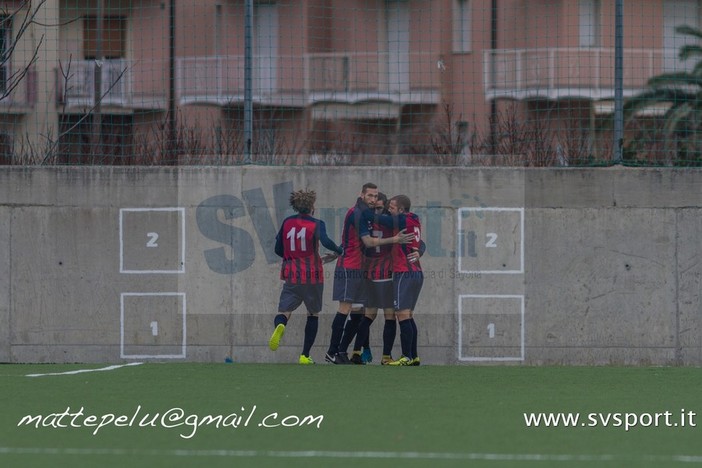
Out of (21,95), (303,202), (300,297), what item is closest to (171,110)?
(303,202)

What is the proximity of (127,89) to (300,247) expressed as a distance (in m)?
3.54

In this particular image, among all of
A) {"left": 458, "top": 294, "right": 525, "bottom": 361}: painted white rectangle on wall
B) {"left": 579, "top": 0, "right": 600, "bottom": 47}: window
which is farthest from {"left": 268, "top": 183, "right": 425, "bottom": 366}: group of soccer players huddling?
{"left": 579, "top": 0, "right": 600, "bottom": 47}: window

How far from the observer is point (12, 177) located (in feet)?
43.4

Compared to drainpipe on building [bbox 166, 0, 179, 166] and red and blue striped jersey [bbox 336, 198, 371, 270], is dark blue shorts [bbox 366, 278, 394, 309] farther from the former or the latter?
drainpipe on building [bbox 166, 0, 179, 166]

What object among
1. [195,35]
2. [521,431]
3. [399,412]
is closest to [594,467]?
[521,431]

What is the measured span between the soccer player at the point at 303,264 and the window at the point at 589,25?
4649 mm

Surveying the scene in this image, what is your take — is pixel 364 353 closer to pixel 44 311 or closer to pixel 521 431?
pixel 44 311

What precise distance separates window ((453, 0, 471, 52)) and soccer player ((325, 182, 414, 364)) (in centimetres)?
237

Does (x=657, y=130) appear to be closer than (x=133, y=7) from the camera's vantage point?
Yes

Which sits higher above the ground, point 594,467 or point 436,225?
point 436,225

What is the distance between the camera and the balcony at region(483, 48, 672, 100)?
13805 mm

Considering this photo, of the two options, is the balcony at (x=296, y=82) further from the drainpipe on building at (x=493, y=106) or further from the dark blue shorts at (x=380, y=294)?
the dark blue shorts at (x=380, y=294)

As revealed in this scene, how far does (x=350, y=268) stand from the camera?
506 inches

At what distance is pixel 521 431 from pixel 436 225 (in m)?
5.77
